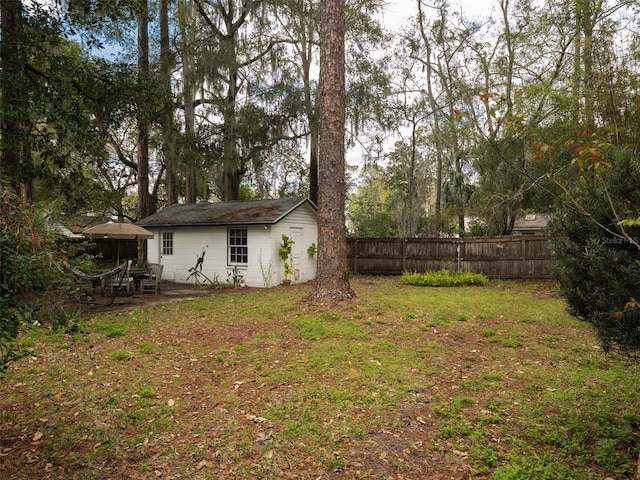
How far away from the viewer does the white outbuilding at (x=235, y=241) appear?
474 inches

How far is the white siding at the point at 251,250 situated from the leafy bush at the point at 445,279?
12.0 ft

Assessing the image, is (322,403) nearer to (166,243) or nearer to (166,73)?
(166,243)

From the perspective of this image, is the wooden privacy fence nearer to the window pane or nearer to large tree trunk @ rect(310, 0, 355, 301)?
the window pane

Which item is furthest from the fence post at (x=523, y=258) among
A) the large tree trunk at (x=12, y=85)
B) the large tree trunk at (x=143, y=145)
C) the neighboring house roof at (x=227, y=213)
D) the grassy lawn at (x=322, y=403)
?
the large tree trunk at (x=12, y=85)

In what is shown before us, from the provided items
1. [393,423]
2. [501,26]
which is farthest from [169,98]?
[501,26]

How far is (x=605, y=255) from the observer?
2471 millimetres

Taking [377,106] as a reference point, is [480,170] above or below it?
below

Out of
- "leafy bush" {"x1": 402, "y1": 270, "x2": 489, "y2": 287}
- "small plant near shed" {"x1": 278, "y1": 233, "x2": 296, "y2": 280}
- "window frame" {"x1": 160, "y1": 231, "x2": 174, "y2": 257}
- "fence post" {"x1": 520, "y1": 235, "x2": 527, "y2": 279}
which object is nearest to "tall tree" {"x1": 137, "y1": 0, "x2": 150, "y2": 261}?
"window frame" {"x1": 160, "y1": 231, "x2": 174, "y2": 257}

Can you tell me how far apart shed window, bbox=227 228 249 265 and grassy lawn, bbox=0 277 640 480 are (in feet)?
20.1

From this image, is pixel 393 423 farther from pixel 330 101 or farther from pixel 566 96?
pixel 566 96

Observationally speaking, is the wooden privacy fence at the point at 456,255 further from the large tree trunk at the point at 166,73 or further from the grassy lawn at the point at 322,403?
the large tree trunk at the point at 166,73

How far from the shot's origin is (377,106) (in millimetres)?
14977

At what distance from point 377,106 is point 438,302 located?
933 cm

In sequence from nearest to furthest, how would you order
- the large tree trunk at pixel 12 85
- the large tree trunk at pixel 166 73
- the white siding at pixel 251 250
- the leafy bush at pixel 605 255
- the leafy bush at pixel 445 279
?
1. the leafy bush at pixel 605 255
2. the large tree trunk at pixel 12 85
3. the leafy bush at pixel 445 279
4. the white siding at pixel 251 250
5. the large tree trunk at pixel 166 73
